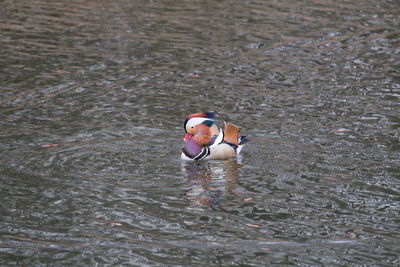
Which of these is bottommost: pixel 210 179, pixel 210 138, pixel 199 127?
pixel 210 179

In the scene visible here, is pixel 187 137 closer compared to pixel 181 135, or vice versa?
pixel 187 137

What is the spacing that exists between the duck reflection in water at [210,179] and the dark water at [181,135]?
33 mm

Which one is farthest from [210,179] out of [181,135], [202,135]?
[181,135]

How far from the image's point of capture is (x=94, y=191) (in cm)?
879

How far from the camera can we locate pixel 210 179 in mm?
9406

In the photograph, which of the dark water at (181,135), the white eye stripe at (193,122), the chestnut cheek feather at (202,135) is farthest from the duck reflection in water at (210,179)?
the white eye stripe at (193,122)

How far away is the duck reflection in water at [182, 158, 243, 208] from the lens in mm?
8680

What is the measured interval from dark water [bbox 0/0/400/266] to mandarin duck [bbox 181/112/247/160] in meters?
0.16

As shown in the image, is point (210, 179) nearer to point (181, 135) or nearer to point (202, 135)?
point (202, 135)

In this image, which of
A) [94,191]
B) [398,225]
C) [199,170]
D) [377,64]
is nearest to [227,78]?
[377,64]

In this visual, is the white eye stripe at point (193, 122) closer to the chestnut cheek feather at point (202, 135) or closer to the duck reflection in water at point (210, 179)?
the chestnut cheek feather at point (202, 135)

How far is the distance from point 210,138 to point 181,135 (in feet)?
2.68

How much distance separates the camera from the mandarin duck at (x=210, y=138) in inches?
397

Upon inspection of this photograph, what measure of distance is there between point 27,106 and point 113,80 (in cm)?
200
